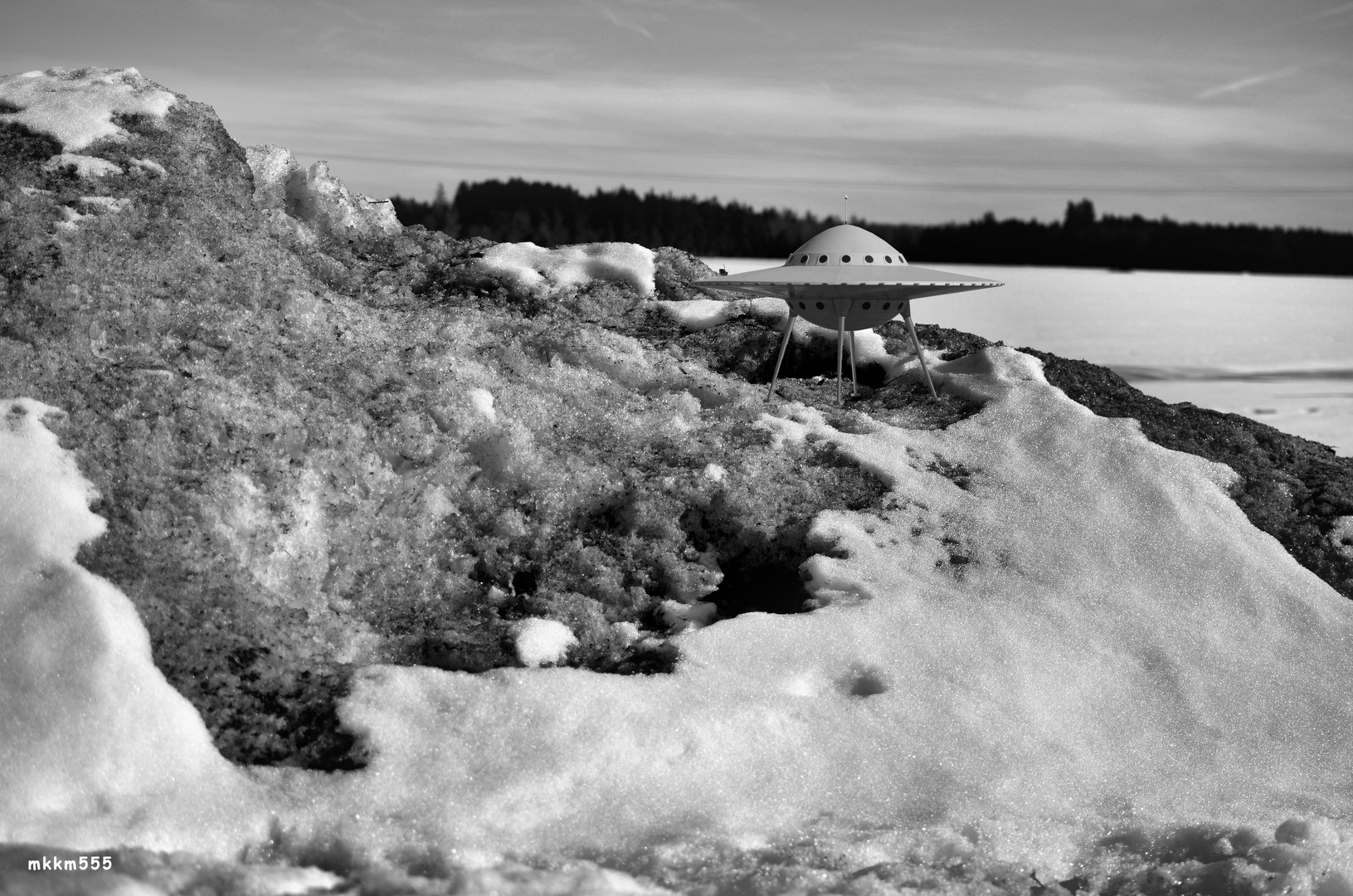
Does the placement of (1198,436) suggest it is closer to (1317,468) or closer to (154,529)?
(1317,468)

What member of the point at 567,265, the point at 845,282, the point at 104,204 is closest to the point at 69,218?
the point at 104,204

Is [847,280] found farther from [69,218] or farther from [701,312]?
[69,218]

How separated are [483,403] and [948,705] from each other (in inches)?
88.7

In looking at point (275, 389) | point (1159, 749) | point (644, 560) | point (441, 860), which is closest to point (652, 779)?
point (441, 860)

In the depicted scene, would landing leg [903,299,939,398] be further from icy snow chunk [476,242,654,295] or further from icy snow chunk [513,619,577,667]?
icy snow chunk [513,619,577,667]

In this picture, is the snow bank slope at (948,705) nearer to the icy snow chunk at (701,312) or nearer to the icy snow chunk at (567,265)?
the icy snow chunk at (701,312)

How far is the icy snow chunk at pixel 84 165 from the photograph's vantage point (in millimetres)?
5445

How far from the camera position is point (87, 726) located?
326 cm

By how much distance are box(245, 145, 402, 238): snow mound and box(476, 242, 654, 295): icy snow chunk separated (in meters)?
0.78

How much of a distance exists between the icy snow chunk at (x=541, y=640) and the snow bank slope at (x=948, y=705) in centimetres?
20

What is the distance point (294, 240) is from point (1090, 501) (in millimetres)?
4308

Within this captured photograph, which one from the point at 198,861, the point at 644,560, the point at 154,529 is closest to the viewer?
the point at 198,861

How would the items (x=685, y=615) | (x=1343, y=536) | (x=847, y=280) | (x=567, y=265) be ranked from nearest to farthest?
1. (x=685, y=615)
2. (x=1343, y=536)
3. (x=847, y=280)
4. (x=567, y=265)

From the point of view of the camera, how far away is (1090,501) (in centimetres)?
508
